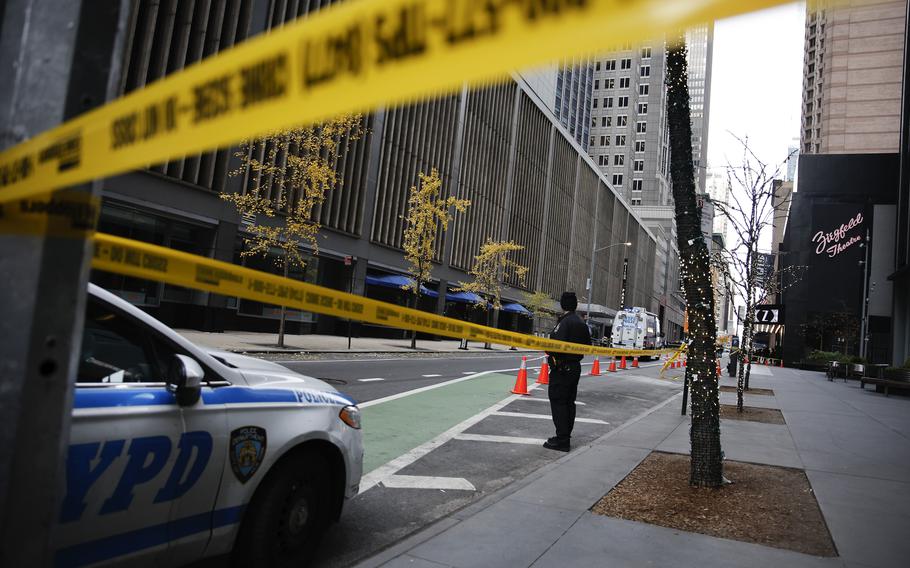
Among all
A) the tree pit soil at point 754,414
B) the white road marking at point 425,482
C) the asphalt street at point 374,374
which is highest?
the tree pit soil at point 754,414

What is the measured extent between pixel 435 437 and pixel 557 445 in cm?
168

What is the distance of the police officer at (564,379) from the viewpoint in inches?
291

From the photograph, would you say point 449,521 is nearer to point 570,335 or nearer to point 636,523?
point 636,523

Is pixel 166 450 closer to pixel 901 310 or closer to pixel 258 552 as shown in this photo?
pixel 258 552

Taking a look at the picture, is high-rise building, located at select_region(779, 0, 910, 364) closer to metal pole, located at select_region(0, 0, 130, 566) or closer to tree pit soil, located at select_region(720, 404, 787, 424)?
tree pit soil, located at select_region(720, 404, 787, 424)

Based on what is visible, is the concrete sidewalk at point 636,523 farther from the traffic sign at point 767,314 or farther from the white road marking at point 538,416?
the traffic sign at point 767,314

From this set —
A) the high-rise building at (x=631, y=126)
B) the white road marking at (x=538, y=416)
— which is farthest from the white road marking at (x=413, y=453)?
the high-rise building at (x=631, y=126)

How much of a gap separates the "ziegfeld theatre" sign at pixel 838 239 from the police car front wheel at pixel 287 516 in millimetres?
53050

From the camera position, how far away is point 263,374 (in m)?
3.60

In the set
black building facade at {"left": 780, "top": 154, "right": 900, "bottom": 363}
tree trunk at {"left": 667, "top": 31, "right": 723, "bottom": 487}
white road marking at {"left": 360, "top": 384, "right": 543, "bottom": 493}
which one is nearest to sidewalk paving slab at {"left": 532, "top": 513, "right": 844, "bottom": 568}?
tree trunk at {"left": 667, "top": 31, "right": 723, "bottom": 487}

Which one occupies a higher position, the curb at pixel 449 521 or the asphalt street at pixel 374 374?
the asphalt street at pixel 374 374

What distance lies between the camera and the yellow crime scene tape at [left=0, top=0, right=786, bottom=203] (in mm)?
1130

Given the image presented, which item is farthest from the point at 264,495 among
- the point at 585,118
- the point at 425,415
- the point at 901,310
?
the point at 585,118

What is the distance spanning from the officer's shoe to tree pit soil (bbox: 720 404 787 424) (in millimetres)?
5011
